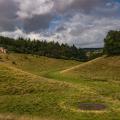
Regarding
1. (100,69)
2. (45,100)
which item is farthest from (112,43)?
(45,100)

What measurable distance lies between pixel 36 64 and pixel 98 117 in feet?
370

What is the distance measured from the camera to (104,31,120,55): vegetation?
12462 cm

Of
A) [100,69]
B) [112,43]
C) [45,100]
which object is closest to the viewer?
[45,100]

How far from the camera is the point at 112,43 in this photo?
4968 inches

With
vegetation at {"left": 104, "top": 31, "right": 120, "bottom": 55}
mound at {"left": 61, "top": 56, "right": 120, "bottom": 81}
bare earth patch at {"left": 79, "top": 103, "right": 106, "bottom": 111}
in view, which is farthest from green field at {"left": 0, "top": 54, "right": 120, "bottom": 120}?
vegetation at {"left": 104, "top": 31, "right": 120, "bottom": 55}

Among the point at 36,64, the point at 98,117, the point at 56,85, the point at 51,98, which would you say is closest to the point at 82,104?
the point at 51,98

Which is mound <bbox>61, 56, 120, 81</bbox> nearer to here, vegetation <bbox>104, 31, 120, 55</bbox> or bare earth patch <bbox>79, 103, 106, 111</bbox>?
vegetation <bbox>104, 31, 120, 55</bbox>

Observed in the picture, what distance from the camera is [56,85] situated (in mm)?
54750

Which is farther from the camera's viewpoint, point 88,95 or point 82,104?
→ point 88,95

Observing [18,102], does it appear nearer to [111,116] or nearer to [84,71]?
[111,116]

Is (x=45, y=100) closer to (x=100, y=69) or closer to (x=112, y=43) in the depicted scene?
(x=100, y=69)

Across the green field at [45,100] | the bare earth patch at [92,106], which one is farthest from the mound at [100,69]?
the bare earth patch at [92,106]

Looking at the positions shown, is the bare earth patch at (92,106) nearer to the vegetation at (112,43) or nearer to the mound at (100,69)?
the mound at (100,69)

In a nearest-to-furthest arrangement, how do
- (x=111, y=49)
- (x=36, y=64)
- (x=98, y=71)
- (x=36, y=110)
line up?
(x=36, y=110) → (x=98, y=71) → (x=111, y=49) → (x=36, y=64)
